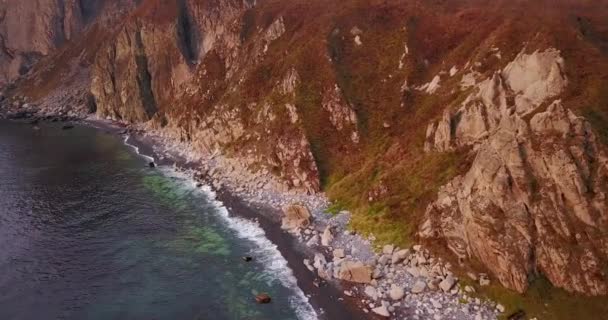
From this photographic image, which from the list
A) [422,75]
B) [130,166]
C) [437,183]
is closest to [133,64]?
[130,166]

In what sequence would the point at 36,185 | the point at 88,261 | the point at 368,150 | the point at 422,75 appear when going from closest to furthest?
the point at 88,261 < the point at 368,150 < the point at 422,75 < the point at 36,185

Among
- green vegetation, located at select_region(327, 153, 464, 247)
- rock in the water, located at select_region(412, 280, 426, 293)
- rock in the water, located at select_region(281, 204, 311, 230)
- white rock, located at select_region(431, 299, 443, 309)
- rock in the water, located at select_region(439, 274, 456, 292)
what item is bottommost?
white rock, located at select_region(431, 299, 443, 309)

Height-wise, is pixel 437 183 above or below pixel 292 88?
below

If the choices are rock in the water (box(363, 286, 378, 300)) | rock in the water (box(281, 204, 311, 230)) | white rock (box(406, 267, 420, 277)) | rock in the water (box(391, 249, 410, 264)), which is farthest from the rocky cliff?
rock in the water (box(363, 286, 378, 300))

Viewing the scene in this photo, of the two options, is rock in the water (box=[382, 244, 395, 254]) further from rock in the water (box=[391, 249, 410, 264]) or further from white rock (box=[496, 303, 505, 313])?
white rock (box=[496, 303, 505, 313])

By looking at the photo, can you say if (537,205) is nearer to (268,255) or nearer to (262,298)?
(262,298)

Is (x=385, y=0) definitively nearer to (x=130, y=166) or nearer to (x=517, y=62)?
(x=517, y=62)

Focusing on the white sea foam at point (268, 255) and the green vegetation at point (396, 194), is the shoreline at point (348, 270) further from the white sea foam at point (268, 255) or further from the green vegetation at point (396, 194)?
the green vegetation at point (396, 194)
